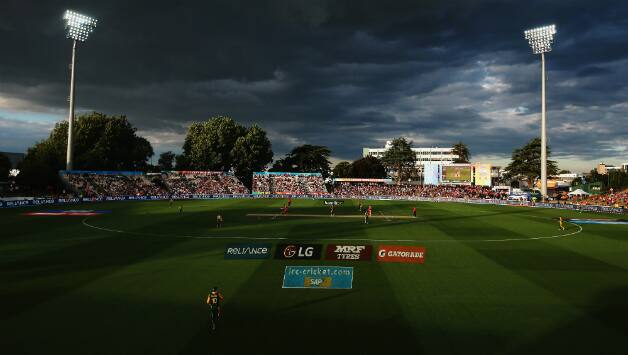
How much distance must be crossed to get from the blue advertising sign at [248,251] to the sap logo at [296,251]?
3.87ft

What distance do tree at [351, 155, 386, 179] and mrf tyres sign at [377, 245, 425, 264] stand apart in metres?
135

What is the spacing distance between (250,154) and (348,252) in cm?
9519

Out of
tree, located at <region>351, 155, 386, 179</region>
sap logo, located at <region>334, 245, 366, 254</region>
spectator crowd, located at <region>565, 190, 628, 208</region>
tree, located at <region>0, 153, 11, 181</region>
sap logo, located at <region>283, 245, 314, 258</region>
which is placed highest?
tree, located at <region>351, 155, 386, 179</region>

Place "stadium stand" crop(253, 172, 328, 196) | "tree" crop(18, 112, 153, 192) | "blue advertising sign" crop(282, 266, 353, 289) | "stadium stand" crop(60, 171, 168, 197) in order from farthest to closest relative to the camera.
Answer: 1. "stadium stand" crop(253, 172, 328, 196)
2. "tree" crop(18, 112, 153, 192)
3. "stadium stand" crop(60, 171, 168, 197)
4. "blue advertising sign" crop(282, 266, 353, 289)

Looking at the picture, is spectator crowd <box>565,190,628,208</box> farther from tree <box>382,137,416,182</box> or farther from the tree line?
tree <box>382,137,416,182</box>

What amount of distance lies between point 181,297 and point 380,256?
10968 millimetres

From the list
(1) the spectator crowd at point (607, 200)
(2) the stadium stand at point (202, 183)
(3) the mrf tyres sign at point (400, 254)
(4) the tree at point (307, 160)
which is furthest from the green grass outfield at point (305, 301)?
(4) the tree at point (307, 160)

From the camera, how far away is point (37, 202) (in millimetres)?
66438

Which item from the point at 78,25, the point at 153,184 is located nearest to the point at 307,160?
the point at 153,184

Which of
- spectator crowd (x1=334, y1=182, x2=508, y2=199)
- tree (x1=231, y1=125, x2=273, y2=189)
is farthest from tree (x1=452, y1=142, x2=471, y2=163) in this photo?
tree (x1=231, y1=125, x2=273, y2=189)

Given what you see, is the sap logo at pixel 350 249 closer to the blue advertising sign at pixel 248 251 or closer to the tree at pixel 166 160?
the blue advertising sign at pixel 248 251

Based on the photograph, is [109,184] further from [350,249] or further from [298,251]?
[350,249]

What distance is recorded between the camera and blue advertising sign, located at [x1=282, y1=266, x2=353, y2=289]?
17750 mm

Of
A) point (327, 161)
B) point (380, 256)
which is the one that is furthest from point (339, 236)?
point (327, 161)
